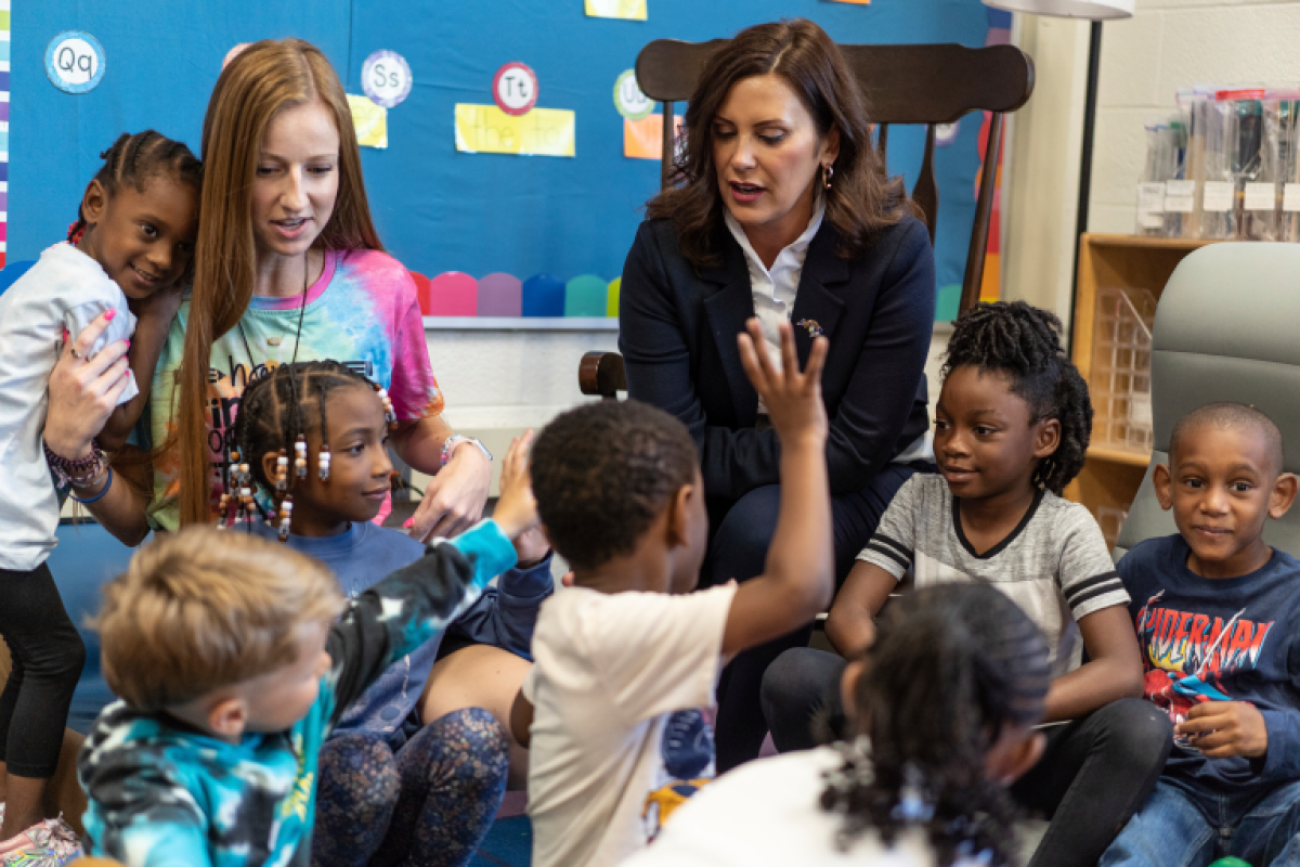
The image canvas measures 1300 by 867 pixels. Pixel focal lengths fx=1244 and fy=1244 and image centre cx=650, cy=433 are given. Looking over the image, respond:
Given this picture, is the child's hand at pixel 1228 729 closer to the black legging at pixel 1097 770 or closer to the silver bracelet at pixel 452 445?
the black legging at pixel 1097 770

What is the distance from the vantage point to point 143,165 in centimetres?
161

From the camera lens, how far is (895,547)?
1.69 metres

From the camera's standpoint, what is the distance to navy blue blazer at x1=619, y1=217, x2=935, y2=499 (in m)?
1.78

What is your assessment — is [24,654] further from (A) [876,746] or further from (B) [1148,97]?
(B) [1148,97]

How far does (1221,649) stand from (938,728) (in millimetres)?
850

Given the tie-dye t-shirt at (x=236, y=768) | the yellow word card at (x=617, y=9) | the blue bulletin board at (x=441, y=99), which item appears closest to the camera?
the tie-dye t-shirt at (x=236, y=768)

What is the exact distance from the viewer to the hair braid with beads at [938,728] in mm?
839

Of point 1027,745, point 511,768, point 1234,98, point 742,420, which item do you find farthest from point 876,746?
point 1234,98

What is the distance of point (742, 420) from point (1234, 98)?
1435 mm

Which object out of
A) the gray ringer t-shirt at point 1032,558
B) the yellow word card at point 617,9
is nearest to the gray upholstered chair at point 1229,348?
the gray ringer t-shirt at point 1032,558

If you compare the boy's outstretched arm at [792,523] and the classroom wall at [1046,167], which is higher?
the classroom wall at [1046,167]

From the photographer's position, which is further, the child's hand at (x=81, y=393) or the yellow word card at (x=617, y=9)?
the yellow word card at (x=617, y=9)

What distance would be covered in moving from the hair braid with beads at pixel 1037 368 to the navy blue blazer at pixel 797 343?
0.36 feet

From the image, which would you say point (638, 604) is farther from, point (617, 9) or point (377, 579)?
point (617, 9)
